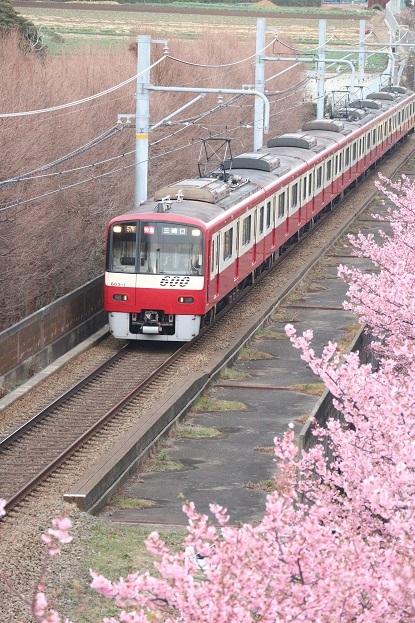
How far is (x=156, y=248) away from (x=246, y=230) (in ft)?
12.2

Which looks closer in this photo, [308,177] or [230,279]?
[230,279]

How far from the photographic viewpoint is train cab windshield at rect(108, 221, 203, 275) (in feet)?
68.0

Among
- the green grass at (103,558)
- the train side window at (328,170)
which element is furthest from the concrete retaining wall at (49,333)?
the train side window at (328,170)

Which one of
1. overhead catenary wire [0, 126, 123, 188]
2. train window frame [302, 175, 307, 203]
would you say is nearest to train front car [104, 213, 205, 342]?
overhead catenary wire [0, 126, 123, 188]

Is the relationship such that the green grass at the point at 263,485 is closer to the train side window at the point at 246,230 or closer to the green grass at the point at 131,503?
the green grass at the point at 131,503

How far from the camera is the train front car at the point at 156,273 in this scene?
20.8m

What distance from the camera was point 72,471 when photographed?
15.1 metres

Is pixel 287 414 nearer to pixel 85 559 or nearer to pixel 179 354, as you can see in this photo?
pixel 179 354

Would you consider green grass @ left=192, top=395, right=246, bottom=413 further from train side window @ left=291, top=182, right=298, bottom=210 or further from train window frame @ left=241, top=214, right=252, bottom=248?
train side window @ left=291, top=182, right=298, bottom=210

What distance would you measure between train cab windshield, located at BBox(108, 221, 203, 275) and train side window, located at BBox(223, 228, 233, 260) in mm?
1523

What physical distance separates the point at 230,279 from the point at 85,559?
1154cm

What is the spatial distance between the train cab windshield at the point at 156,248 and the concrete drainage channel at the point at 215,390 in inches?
62.5

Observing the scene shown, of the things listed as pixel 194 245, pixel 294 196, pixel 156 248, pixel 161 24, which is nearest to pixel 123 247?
A: pixel 156 248

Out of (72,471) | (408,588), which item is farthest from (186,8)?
(408,588)
